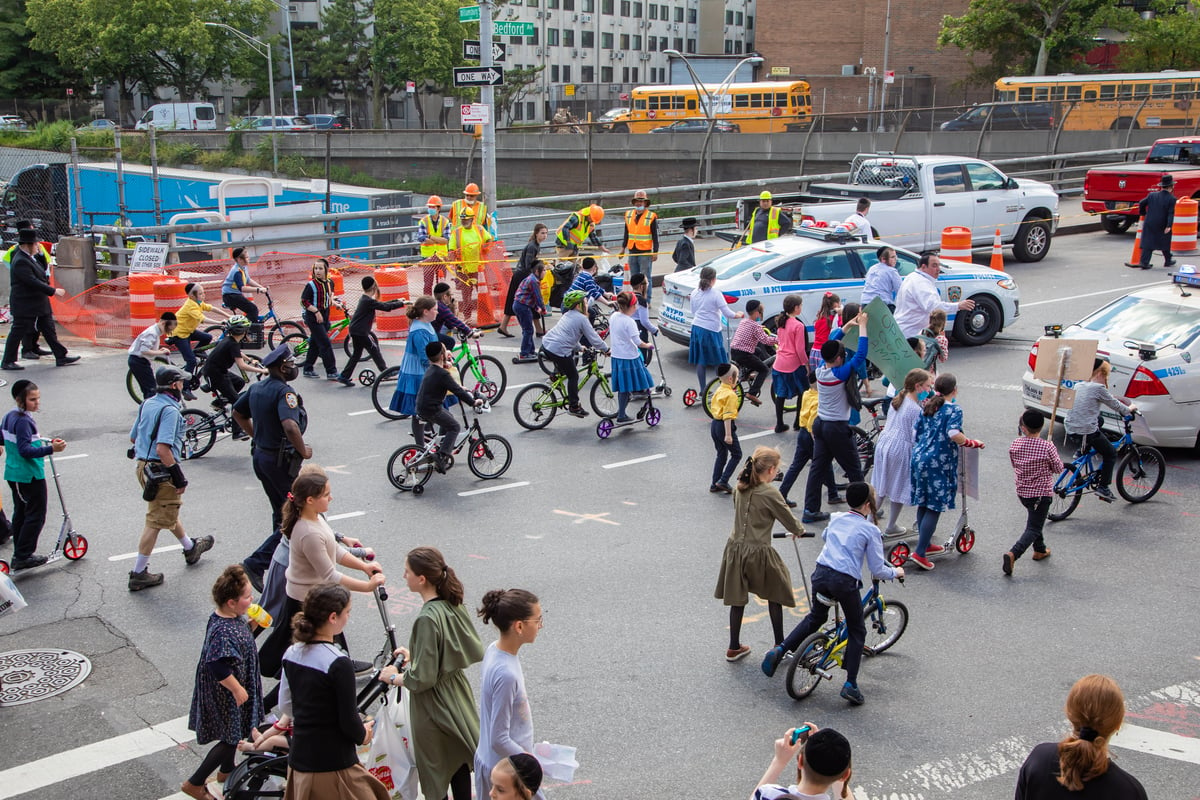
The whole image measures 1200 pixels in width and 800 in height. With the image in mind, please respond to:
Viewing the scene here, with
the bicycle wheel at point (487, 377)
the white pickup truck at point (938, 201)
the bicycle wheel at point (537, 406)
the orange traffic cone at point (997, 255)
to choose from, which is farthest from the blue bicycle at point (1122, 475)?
the orange traffic cone at point (997, 255)

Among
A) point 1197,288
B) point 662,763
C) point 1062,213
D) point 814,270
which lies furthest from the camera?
point 1062,213

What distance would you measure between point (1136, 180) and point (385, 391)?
57.7 feet

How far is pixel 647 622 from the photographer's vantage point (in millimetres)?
8055

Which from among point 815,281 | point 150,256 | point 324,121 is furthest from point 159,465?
point 324,121

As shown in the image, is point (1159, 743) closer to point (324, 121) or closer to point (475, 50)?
point (475, 50)

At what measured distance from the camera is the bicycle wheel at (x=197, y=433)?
11.9 metres

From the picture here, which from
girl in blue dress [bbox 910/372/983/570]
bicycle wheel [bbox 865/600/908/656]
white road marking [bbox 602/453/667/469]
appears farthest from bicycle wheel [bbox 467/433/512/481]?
bicycle wheel [bbox 865/600/908/656]

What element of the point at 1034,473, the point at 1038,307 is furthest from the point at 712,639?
the point at 1038,307

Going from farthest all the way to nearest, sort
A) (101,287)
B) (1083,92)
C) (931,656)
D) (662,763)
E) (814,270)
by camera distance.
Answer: (1083,92)
(101,287)
(814,270)
(931,656)
(662,763)

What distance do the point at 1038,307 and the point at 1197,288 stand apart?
638 cm

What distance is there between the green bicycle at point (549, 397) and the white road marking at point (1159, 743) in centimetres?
732

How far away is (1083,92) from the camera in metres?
40.0

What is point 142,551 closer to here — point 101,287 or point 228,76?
point 101,287

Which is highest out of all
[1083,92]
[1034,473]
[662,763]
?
[1083,92]
